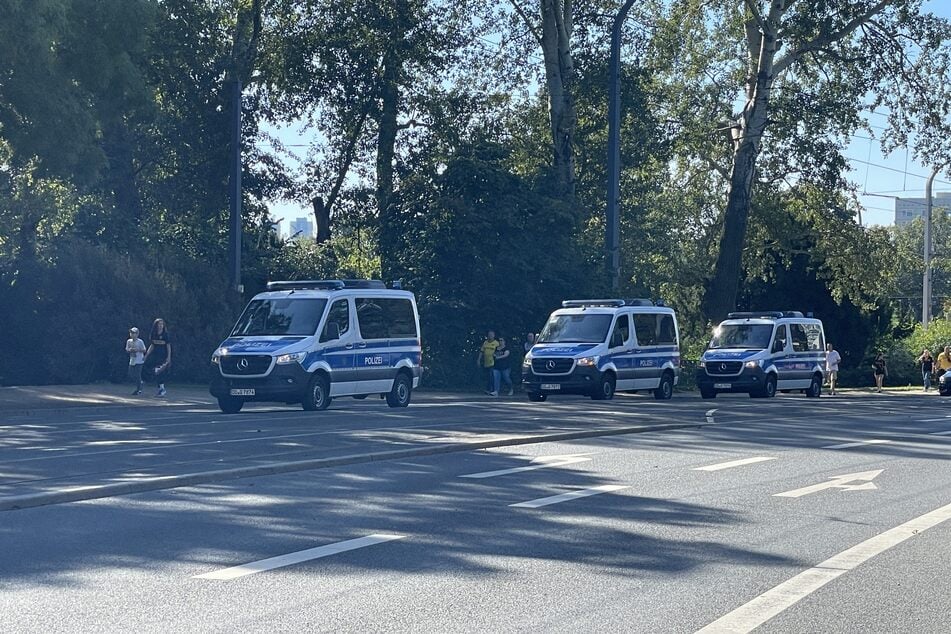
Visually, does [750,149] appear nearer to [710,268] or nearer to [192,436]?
[710,268]

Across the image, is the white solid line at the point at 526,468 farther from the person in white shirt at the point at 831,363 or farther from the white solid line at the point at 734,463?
the person in white shirt at the point at 831,363

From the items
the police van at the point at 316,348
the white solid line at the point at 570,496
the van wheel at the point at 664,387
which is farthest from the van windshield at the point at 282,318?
the white solid line at the point at 570,496

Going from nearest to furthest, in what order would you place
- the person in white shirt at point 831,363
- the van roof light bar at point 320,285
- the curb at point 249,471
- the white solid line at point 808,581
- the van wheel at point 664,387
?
1. the white solid line at point 808,581
2. the curb at point 249,471
3. the van roof light bar at point 320,285
4. the van wheel at point 664,387
5. the person in white shirt at point 831,363

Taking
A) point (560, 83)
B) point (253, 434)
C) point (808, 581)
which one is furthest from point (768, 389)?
point (808, 581)

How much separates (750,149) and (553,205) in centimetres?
787

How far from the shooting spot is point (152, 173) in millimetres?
42031

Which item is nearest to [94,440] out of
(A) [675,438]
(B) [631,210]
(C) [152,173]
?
(A) [675,438]

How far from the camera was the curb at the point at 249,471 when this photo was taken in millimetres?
11070

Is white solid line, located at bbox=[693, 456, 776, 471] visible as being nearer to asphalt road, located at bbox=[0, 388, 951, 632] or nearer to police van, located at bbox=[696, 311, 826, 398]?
asphalt road, located at bbox=[0, 388, 951, 632]

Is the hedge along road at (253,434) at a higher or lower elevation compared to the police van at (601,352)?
lower

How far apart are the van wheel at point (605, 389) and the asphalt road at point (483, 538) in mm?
11900

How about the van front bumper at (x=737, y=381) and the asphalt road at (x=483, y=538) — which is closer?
the asphalt road at (x=483, y=538)

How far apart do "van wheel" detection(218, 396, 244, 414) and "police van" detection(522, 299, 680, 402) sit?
25.4 ft

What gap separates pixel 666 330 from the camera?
33.2m
